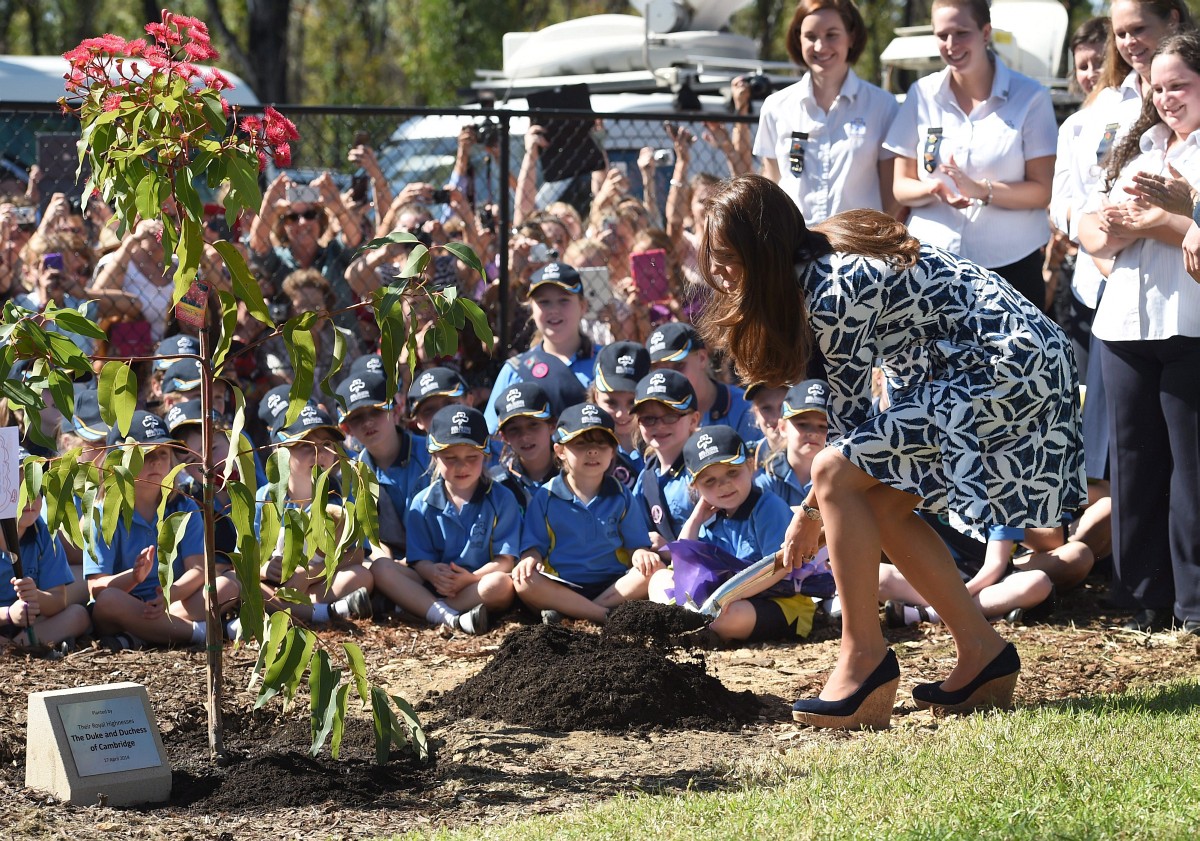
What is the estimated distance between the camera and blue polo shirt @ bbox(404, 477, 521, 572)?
22.0 ft

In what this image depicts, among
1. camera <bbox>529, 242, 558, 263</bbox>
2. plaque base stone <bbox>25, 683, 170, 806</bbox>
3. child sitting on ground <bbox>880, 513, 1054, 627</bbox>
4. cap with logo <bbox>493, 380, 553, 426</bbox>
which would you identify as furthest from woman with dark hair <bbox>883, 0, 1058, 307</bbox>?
plaque base stone <bbox>25, 683, 170, 806</bbox>

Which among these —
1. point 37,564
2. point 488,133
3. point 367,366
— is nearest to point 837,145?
point 488,133

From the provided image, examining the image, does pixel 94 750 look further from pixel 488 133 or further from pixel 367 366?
pixel 488 133

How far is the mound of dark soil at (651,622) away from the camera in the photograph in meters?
5.32

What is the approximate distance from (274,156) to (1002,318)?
2179mm

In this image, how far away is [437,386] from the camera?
732 cm

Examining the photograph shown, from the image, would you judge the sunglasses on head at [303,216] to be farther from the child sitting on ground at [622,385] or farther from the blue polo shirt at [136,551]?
the blue polo shirt at [136,551]

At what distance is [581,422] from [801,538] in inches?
85.3

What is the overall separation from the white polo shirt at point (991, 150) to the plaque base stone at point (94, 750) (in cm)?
416

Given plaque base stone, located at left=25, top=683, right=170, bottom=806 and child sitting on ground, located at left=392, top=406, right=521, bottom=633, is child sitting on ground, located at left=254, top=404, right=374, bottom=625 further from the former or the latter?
plaque base stone, located at left=25, top=683, right=170, bottom=806

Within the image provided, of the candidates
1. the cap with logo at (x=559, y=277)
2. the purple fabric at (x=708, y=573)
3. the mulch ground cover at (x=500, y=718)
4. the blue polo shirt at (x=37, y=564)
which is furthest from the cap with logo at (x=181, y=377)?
the purple fabric at (x=708, y=573)

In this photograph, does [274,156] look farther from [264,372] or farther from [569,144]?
[569,144]

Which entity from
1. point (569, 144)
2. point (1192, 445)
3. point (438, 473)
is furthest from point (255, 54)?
point (1192, 445)

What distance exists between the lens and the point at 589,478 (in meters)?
6.74
